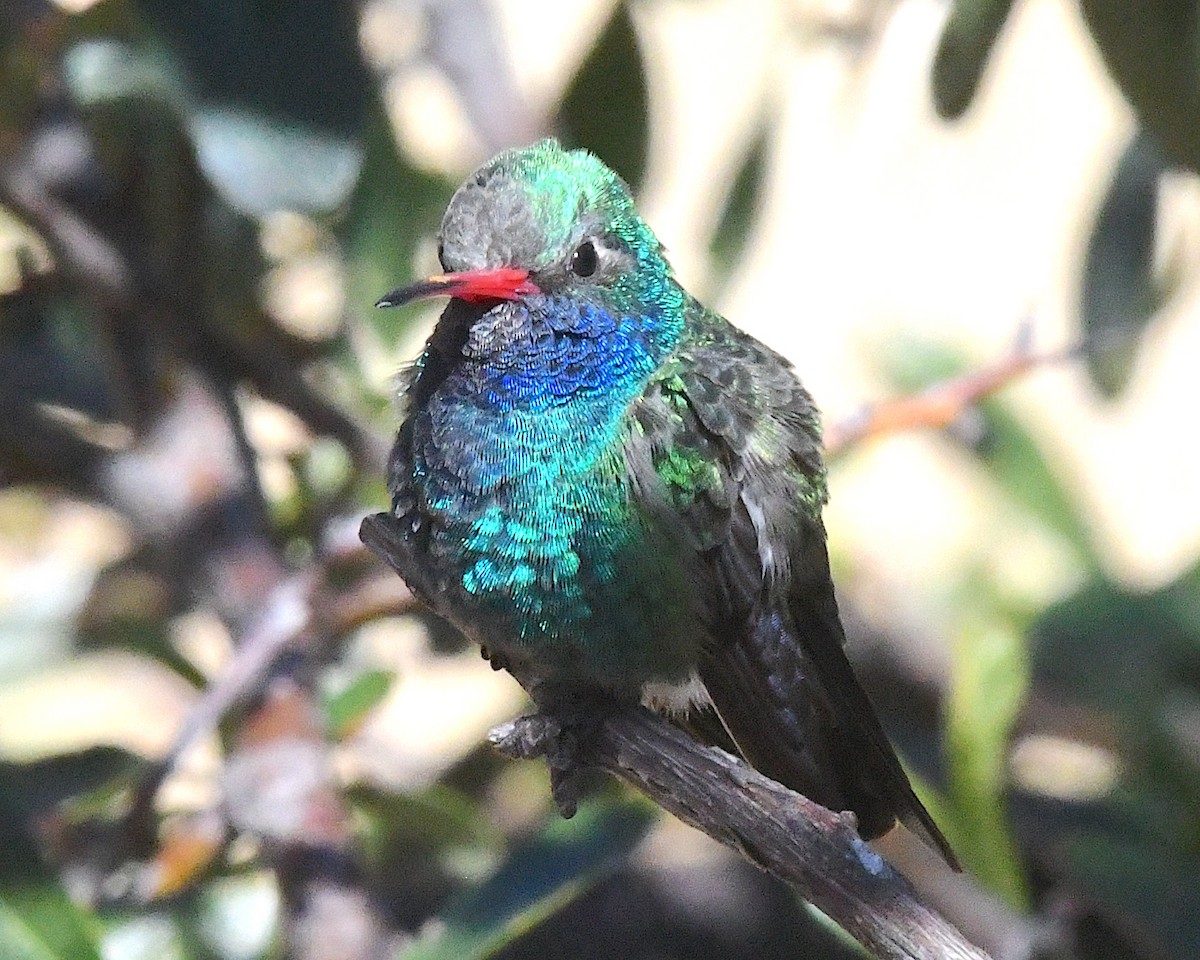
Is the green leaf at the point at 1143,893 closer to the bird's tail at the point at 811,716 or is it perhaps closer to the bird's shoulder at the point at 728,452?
the bird's tail at the point at 811,716

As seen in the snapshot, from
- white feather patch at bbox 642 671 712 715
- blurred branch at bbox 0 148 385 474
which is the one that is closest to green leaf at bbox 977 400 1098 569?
blurred branch at bbox 0 148 385 474

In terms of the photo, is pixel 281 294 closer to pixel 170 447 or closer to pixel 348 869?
pixel 170 447

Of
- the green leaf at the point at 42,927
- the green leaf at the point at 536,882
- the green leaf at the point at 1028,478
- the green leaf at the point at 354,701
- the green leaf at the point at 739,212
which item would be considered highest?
the green leaf at the point at 739,212

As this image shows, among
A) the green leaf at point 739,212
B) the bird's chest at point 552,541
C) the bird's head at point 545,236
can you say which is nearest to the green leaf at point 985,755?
the bird's chest at point 552,541

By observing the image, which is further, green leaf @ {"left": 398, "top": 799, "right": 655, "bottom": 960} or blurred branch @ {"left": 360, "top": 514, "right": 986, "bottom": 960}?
green leaf @ {"left": 398, "top": 799, "right": 655, "bottom": 960}

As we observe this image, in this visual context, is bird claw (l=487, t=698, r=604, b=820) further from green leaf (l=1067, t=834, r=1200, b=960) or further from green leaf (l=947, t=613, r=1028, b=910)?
green leaf (l=1067, t=834, r=1200, b=960)

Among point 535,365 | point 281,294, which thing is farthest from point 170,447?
point 535,365
